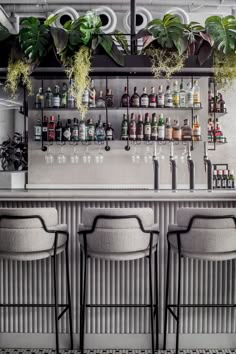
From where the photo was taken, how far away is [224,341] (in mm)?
2973

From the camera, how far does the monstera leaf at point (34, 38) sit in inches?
129

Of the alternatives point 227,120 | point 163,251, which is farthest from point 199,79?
point 163,251

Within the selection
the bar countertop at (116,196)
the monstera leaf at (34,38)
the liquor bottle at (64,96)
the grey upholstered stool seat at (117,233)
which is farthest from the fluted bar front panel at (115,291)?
the liquor bottle at (64,96)

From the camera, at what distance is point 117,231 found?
2.42m

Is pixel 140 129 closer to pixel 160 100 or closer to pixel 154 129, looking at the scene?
pixel 154 129

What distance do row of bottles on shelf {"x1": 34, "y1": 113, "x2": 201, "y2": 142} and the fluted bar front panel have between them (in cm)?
221

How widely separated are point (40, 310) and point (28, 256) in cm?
74

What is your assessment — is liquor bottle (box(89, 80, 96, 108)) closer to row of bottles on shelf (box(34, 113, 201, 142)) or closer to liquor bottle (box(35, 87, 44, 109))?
row of bottles on shelf (box(34, 113, 201, 142))

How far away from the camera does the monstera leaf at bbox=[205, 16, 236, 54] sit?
3346mm

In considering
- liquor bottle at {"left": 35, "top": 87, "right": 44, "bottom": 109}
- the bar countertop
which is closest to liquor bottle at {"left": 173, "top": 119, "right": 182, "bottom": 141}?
liquor bottle at {"left": 35, "top": 87, "right": 44, "bottom": 109}

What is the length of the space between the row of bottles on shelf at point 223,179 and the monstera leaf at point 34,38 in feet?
11.6

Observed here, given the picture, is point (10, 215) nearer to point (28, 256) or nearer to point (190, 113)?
point (28, 256)

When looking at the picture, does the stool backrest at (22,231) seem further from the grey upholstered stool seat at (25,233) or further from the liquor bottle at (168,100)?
the liquor bottle at (168,100)

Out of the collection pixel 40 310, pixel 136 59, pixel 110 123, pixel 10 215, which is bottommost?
pixel 40 310
